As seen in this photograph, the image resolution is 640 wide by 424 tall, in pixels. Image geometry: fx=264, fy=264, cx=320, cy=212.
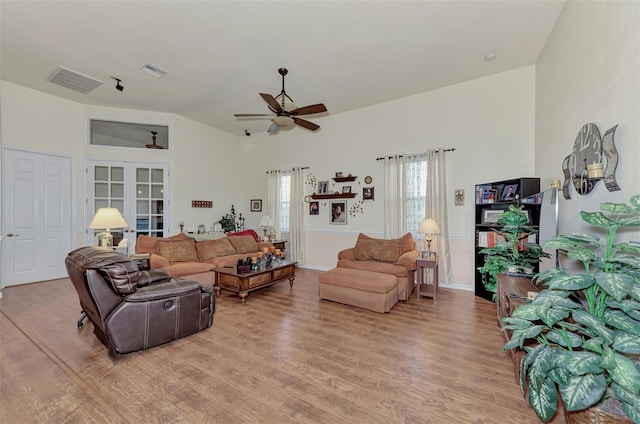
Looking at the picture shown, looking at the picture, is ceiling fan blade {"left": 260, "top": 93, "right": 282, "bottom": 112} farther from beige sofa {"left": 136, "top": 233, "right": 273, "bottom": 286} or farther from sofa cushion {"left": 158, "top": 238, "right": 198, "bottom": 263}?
sofa cushion {"left": 158, "top": 238, "right": 198, "bottom": 263}

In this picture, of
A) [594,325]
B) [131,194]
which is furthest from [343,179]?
[594,325]

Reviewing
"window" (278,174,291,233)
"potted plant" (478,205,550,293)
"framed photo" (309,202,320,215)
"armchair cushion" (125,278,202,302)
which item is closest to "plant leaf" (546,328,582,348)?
"potted plant" (478,205,550,293)

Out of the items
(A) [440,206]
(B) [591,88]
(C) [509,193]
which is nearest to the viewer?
(B) [591,88]

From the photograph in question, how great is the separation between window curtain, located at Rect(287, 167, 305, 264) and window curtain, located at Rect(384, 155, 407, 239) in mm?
2077

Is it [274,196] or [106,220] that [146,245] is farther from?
[274,196]

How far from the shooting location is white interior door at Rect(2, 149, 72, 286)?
4531mm

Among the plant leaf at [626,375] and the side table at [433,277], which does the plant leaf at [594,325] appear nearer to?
the plant leaf at [626,375]

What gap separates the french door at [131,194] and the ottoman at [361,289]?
4.34 m

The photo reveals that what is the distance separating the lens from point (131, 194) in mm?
5723

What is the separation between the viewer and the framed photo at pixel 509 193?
3777mm

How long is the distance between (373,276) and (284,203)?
369cm

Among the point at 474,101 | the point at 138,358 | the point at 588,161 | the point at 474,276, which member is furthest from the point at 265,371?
the point at 474,101

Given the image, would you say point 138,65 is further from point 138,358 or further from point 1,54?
point 138,358

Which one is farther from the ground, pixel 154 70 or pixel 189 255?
pixel 154 70
